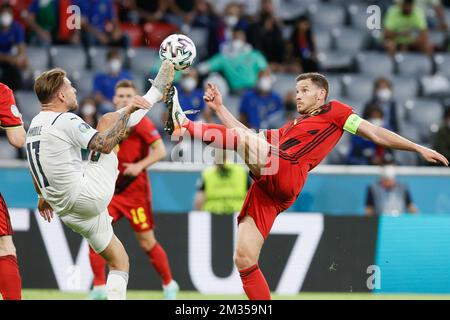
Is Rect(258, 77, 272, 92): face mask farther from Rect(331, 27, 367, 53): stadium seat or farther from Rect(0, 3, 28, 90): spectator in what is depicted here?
Rect(0, 3, 28, 90): spectator

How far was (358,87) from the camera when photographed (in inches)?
631

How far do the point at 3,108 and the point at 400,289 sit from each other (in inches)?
218

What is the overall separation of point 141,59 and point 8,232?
8.39m

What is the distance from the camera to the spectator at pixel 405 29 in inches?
669

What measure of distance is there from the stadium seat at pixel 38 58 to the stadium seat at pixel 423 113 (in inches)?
228

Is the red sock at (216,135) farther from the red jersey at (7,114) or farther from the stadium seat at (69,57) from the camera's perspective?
the stadium seat at (69,57)

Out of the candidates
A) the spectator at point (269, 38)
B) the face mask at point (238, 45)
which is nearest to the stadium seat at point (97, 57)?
the face mask at point (238, 45)

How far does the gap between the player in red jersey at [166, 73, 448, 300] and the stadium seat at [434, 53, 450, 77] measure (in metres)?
8.99

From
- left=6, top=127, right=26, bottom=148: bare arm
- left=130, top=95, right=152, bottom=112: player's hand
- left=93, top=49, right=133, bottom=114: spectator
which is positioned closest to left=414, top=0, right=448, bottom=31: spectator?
left=93, top=49, right=133, bottom=114: spectator

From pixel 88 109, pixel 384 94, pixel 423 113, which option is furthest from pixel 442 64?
pixel 88 109

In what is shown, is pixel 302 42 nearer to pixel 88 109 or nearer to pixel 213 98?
pixel 88 109

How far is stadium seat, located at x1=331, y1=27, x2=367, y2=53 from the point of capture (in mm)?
17156
